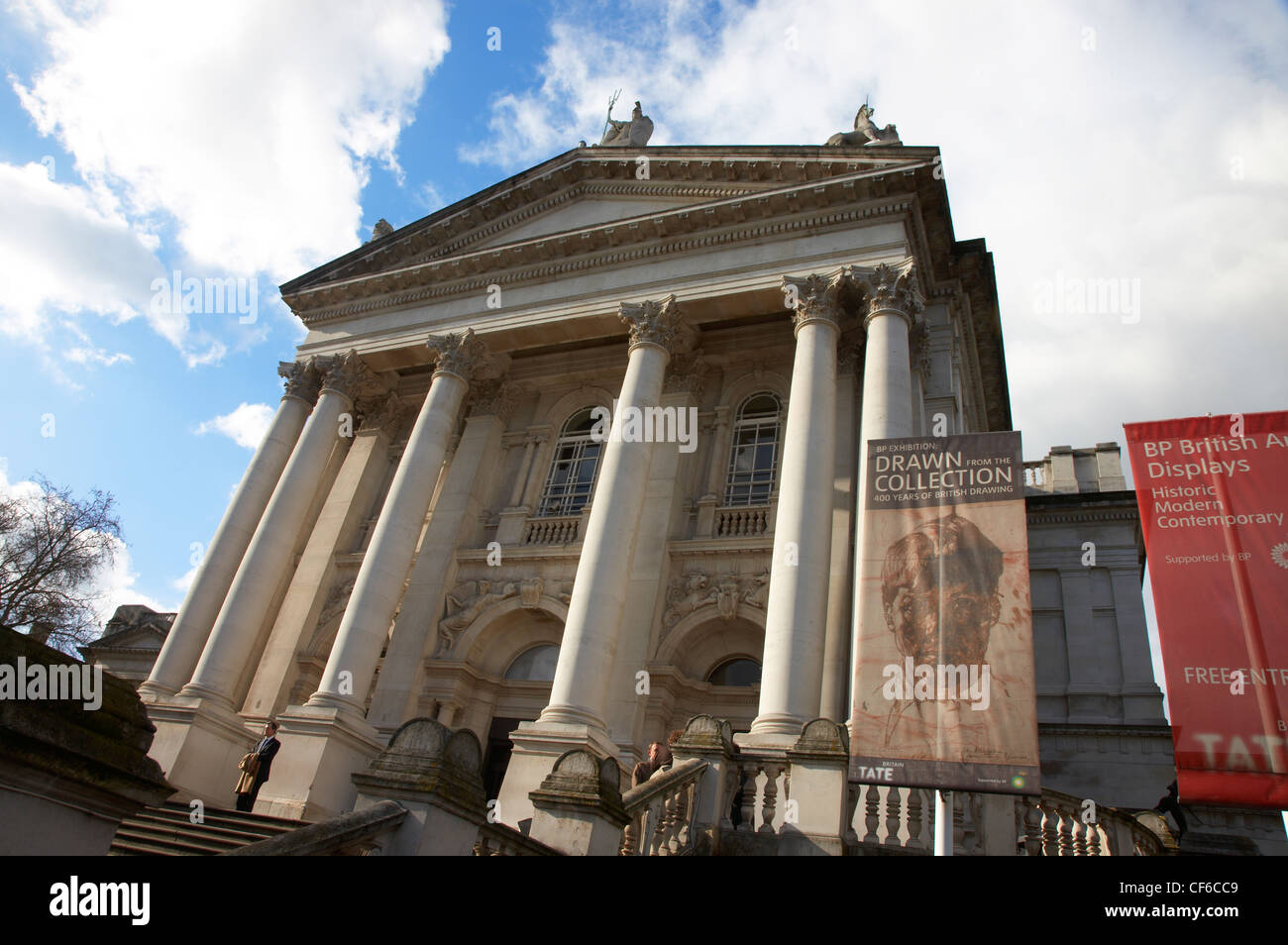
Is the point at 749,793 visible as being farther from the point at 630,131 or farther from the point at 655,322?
the point at 630,131

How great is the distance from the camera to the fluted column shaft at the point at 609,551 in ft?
42.5

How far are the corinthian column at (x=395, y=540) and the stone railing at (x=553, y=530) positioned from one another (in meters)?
2.41

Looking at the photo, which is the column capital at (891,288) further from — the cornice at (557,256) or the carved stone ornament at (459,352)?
the carved stone ornament at (459,352)

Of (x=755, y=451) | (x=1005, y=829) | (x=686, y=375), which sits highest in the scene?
(x=686, y=375)

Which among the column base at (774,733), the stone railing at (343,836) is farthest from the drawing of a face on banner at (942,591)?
the stone railing at (343,836)

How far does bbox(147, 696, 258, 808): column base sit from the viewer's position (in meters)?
14.7

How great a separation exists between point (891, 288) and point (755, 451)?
4573 mm

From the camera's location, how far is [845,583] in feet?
45.7

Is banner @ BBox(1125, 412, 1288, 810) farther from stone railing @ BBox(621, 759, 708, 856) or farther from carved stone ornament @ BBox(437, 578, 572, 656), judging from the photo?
carved stone ornament @ BBox(437, 578, 572, 656)

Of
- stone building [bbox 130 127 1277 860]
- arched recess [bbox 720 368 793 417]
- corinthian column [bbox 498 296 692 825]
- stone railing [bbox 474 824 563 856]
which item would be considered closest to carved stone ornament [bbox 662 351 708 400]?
stone building [bbox 130 127 1277 860]

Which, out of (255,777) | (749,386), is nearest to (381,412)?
(749,386)

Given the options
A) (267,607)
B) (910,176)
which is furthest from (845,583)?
(267,607)

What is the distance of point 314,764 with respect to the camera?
548 inches

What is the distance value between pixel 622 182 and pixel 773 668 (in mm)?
12179
